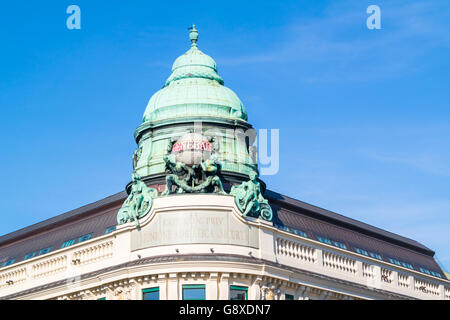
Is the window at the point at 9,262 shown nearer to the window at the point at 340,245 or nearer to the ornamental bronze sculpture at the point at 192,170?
the ornamental bronze sculpture at the point at 192,170

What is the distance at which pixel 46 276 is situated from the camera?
3295 inches

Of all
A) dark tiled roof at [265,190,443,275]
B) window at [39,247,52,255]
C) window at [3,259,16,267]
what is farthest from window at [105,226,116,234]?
window at [3,259,16,267]

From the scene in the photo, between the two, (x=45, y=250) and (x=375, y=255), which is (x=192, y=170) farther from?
(x=375, y=255)

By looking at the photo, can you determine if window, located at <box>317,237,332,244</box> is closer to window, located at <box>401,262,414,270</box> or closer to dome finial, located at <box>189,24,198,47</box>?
window, located at <box>401,262,414,270</box>

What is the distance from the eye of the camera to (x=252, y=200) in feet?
252

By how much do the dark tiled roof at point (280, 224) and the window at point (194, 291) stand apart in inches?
387

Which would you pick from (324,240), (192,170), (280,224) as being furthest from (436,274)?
(192,170)

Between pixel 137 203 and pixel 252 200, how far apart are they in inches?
317

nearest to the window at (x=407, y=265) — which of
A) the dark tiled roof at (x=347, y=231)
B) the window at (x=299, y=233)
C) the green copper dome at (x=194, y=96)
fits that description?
the dark tiled roof at (x=347, y=231)

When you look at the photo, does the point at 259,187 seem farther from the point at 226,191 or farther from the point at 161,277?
the point at 161,277

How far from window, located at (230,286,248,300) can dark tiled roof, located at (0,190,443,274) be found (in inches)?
298

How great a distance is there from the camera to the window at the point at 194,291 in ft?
240

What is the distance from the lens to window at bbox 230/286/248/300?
73938 millimetres
